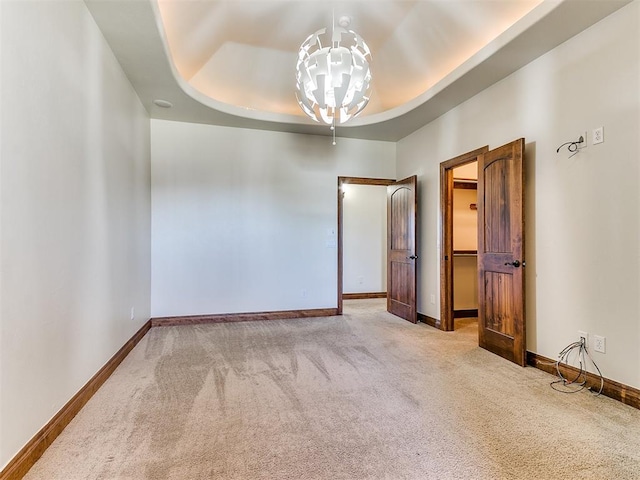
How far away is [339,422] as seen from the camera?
205cm

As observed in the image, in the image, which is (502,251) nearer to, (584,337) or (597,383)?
(584,337)

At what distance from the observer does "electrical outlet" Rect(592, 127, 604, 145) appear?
98.9 inches

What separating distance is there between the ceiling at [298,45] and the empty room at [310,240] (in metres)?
0.03

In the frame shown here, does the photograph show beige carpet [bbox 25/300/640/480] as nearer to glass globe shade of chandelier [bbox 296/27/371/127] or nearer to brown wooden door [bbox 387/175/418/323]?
brown wooden door [bbox 387/175/418/323]

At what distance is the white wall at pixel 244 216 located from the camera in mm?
4578

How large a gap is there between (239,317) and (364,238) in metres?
3.24

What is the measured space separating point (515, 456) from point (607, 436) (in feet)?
2.16

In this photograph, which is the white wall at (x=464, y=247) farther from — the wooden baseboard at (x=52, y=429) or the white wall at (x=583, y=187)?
the wooden baseboard at (x=52, y=429)

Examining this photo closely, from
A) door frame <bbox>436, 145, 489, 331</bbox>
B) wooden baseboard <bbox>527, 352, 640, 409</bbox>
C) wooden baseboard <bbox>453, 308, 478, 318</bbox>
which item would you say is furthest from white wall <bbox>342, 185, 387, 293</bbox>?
wooden baseboard <bbox>527, 352, 640, 409</bbox>

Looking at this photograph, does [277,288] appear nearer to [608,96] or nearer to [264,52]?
[264,52]

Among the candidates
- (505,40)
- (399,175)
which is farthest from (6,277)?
(399,175)

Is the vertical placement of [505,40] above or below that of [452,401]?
above

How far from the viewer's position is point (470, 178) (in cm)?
506

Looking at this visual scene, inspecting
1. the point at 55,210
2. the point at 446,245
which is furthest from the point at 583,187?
the point at 55,210
